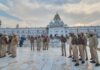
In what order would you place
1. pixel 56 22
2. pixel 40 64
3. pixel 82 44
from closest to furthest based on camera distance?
1. pixel 40 64
2. pixel 82 44
3. pixel 56 22

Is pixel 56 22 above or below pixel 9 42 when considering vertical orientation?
above

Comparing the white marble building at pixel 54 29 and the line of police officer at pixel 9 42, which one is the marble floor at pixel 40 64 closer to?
the line of police officer at pixel 9 42

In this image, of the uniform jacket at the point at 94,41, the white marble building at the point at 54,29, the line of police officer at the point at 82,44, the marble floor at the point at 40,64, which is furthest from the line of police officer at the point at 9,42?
the white marble building at the point at 54,29

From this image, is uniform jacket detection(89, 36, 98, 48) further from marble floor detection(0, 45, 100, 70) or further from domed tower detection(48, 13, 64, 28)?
domed tower detection(48, 13, 64, 28)

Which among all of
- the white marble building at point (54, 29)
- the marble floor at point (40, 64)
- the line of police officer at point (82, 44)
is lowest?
the marble floor at point (40, 64)

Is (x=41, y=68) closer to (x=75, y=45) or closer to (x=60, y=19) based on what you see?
(x=75, y=45)

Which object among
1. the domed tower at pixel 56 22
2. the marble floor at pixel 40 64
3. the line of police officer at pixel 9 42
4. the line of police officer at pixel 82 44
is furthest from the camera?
the domed tower at pixel 56 22

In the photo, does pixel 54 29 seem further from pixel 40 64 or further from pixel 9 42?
pixel 40 64

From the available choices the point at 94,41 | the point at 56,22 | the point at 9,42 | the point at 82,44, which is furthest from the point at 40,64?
the point at 56,22

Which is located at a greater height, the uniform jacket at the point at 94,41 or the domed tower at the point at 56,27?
the domed tower at the point at 56,27

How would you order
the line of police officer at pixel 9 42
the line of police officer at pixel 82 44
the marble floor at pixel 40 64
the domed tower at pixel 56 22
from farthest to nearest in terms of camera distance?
the domed tower at pixel 56 22 → the line of police officer at pixel 9 42 → the line of police officer at pixel 82 44 → the marble floor at pixel 40 64

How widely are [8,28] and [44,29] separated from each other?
25.3 m

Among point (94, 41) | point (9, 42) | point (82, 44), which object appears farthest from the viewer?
point (9, 42)

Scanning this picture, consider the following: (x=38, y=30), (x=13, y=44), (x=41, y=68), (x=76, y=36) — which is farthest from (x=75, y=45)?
(x=38, y=30)
